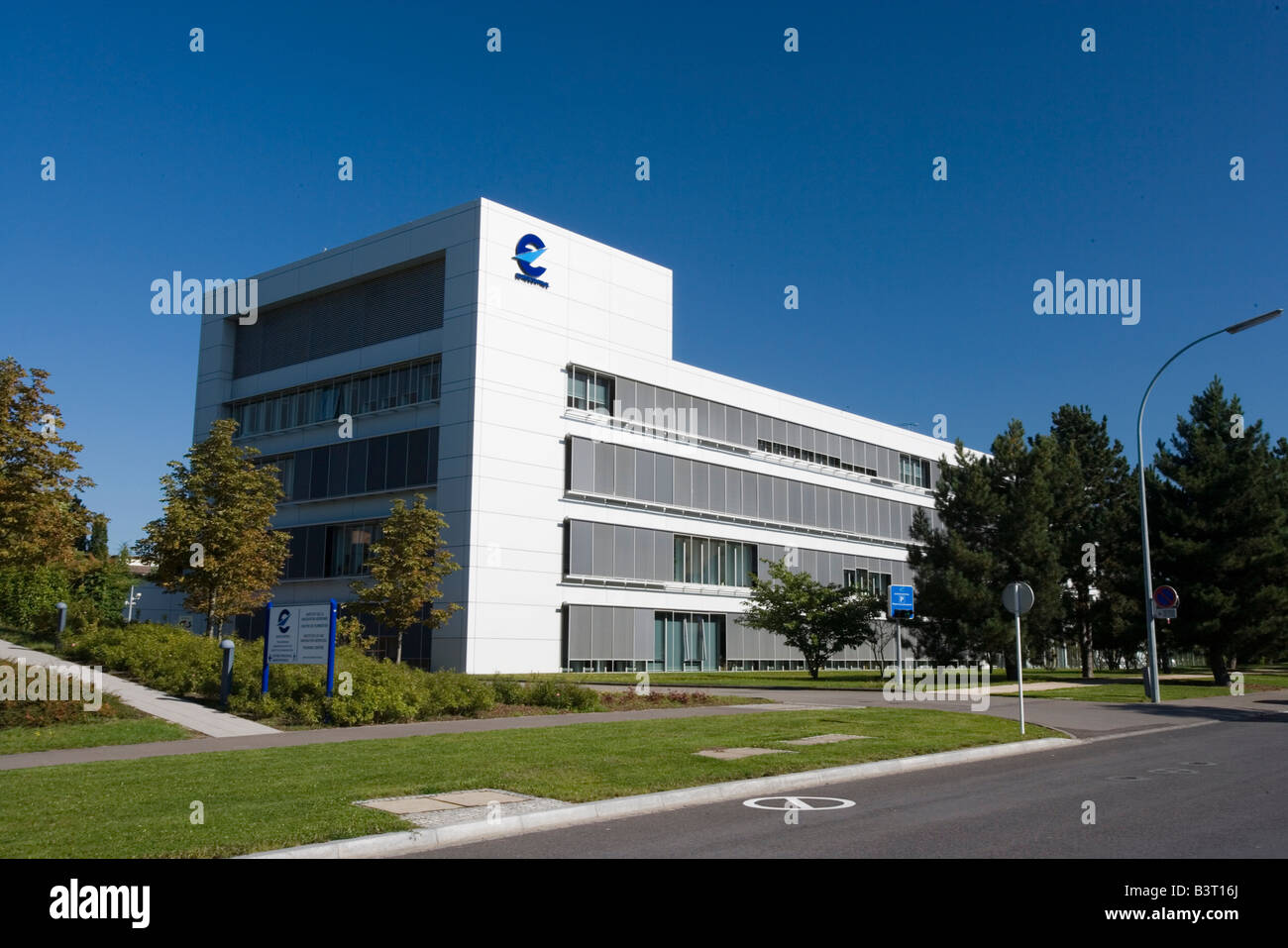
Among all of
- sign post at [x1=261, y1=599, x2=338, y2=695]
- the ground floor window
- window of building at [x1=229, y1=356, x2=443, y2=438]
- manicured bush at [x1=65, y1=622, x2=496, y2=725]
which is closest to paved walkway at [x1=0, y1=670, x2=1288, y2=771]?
manicured bush at [x1=65, y1=622, x2=496, y2=725]

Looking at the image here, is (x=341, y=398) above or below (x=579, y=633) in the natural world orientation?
above

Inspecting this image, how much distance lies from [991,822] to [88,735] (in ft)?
43.1

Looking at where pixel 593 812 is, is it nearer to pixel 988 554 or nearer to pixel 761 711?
pixel 761 711

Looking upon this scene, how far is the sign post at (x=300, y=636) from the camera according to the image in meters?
18.8

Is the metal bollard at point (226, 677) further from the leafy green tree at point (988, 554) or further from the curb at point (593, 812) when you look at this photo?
the leafy green tree at point (988, 554)

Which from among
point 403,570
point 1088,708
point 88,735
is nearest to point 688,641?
point 403,570

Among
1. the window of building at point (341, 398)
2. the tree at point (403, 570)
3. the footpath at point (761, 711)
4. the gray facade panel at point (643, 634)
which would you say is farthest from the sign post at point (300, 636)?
the gray facade panel at point (643, 634)

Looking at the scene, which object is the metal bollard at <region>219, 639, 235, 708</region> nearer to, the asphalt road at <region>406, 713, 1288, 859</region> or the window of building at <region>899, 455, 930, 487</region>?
the asphalt road at <region>406, 713, 1288, 859</region>

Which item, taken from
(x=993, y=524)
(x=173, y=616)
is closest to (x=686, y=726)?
(x=993, y=524)

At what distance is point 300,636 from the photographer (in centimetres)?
1933

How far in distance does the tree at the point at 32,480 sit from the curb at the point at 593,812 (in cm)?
2237

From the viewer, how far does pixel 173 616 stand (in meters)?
50.9

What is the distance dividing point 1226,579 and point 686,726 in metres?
30.8

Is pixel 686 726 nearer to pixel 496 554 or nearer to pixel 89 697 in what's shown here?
pixel 89 697
